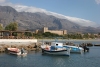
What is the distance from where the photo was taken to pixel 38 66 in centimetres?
3578

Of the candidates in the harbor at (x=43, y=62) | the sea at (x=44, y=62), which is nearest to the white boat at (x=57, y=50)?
the sea at (x=44, y=62)

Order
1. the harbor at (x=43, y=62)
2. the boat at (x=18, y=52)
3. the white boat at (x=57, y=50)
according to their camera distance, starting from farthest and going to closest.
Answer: the white boat at (x=57, y=50) → the boat at (x=18, y=52) → the harbor at (x=43, y=62)

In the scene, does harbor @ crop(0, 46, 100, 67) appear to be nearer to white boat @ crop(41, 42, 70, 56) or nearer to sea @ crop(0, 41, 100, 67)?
sea @ crop(0, 41, 100, 67)

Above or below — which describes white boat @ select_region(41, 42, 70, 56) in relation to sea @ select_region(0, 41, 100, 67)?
above

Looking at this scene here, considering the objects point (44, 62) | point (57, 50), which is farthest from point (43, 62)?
point (57, 50)

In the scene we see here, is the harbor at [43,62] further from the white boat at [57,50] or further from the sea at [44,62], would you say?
the white boat at [57,50]

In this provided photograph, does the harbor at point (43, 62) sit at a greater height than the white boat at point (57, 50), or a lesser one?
lesser

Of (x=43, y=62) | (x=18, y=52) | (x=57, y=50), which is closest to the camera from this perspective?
(x=43, y=62)

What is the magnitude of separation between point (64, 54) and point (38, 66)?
704 inches

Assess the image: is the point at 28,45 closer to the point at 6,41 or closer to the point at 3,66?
the point at 6,41

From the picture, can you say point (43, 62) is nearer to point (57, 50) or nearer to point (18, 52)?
point (18, 52)

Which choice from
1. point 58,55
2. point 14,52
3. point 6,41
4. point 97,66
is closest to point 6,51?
point 14,52

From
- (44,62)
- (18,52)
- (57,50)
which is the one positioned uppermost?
(57,50)

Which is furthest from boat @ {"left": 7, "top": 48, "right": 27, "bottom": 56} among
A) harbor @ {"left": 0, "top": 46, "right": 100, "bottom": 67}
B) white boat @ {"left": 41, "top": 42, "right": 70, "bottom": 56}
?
white boat @ {"left": 41, "top": 42, "right": 70, "bottom": 56}
